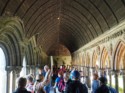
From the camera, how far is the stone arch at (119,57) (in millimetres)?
13811

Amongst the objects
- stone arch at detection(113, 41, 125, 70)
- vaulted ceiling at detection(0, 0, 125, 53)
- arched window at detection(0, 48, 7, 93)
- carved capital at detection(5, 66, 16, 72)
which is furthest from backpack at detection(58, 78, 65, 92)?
stone arch at detection(113, 41, 125, 70)

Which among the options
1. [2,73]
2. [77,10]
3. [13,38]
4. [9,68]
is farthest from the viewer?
[77,10]

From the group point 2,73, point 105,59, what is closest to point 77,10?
point 105,59

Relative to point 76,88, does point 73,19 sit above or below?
above

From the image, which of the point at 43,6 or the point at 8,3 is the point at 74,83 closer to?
the point at 8,3

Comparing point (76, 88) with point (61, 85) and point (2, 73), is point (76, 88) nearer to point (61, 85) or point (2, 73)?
point (61, 85)

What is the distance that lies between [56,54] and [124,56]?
2980 cm

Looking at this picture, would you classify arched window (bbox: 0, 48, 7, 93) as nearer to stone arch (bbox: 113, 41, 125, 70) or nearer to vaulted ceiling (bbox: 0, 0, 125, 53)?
vaulted ceiling (bbox: 0, 0, 125, 53)

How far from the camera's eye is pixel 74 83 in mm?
4930

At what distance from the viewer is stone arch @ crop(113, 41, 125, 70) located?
544 inches

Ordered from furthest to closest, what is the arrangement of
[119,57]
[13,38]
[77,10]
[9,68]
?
[77,10], [119,57], [9,68], [13,38]

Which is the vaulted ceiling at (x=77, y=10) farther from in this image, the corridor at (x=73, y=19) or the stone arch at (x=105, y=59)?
the stone arch at (x=105, y=59)

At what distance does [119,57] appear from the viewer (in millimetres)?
14438

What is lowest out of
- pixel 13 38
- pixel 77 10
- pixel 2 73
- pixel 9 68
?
pixel 2 73
